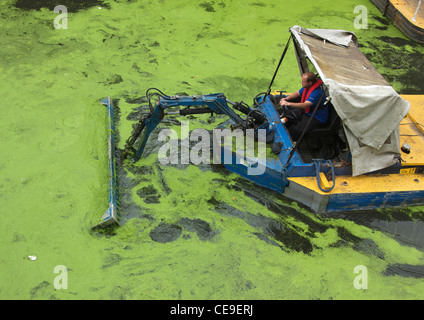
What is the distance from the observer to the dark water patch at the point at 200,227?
13.8ft

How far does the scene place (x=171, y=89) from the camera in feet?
20.6

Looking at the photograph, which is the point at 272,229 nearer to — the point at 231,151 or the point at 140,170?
the point at 231,151

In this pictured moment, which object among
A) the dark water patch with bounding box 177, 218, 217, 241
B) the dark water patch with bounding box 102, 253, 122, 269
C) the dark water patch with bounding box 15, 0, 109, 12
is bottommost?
the dark water patch with bounding box 102, 253, 122, 269

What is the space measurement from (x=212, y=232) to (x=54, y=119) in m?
2.99

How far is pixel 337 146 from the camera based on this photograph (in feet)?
15.2

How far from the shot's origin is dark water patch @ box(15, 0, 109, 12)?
800cm

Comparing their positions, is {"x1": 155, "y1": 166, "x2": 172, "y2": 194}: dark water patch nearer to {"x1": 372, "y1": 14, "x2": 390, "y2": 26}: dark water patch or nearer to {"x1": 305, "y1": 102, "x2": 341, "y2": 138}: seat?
{"x1": 305, "y1": 102, "x2": 341, "y2": 138}: seat

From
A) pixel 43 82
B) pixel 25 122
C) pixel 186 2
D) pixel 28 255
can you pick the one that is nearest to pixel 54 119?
pixel 25 122

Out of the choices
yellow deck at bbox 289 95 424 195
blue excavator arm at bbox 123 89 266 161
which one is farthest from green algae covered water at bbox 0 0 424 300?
blue excavator arm at bbox 123 89 266 161

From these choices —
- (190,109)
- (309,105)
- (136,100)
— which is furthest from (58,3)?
(309,105)

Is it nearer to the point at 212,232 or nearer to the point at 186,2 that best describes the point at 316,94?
the point at 212,232

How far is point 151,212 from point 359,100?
8.31 feet

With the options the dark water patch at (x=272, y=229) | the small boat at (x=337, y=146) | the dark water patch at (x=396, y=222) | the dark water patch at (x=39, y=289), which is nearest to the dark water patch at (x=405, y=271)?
the dark water patch at (x=396, y=222)

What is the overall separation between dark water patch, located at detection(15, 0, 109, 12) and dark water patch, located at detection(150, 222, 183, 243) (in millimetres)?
5750
